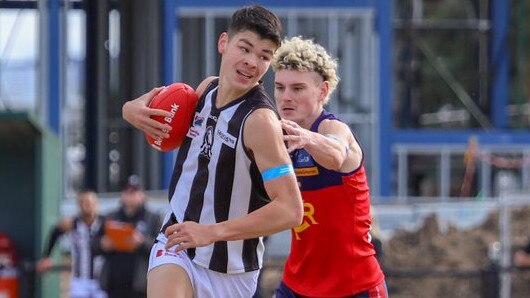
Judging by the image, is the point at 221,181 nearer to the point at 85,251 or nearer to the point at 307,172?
the point at 307,172

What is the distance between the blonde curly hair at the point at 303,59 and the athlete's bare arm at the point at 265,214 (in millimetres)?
956

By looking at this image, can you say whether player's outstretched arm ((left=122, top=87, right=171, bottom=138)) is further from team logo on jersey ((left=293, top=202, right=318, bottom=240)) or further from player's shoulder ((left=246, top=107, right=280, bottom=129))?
team logo on jersey ((left=293, top=202, right=318, bottom=240))

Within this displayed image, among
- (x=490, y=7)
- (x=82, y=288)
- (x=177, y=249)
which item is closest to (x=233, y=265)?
(x=177, y=249)

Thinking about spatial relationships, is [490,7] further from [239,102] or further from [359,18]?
[239,102]

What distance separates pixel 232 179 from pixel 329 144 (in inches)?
22.4

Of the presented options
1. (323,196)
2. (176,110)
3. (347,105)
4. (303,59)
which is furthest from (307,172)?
(347,105)

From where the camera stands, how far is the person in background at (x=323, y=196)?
279 inches

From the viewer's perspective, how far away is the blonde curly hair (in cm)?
712

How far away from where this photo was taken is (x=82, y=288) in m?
14.2

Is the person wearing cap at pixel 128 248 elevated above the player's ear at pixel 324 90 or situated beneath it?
situated beneath

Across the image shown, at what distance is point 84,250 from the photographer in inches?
559

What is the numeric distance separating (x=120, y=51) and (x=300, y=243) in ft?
72.6

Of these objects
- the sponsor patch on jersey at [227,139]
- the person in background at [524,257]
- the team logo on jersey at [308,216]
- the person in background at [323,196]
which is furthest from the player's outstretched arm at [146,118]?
the person in background at [524,257]

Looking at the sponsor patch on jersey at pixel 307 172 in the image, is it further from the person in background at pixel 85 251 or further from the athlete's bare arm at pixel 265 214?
the person in background at pixel 85 251
